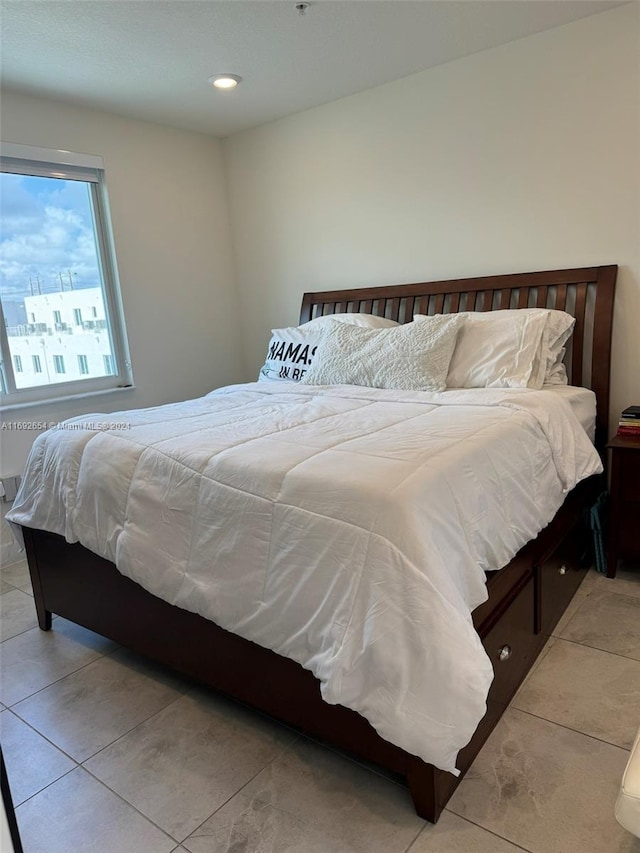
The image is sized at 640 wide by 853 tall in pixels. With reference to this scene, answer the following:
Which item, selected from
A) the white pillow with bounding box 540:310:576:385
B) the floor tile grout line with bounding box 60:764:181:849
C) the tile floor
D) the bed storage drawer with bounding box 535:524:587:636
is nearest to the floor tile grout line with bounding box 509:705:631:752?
the tile floor

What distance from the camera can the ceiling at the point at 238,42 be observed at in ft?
7.63

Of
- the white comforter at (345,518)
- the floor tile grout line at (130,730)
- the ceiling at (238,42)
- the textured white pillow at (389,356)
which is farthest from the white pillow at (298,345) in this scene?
the floor tile grout line at (130,730)

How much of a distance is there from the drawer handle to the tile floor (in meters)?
0.20

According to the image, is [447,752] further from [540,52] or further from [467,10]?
[540,52]

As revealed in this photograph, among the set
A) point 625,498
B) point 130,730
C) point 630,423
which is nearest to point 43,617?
point 130,730

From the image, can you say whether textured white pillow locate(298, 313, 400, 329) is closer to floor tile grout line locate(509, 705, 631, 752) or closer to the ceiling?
the ceiling

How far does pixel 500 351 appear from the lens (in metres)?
2.58

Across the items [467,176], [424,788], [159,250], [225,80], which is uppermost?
[225,80]

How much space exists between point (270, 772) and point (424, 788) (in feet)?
1.47

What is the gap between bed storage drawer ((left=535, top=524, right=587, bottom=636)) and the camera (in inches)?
77.9

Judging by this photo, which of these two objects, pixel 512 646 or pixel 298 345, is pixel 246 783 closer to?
pixel 512 646

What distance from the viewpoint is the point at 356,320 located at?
3.19 meters

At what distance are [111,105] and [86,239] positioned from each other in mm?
750

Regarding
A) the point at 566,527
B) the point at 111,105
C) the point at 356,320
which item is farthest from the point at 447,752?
the point at 111,105
